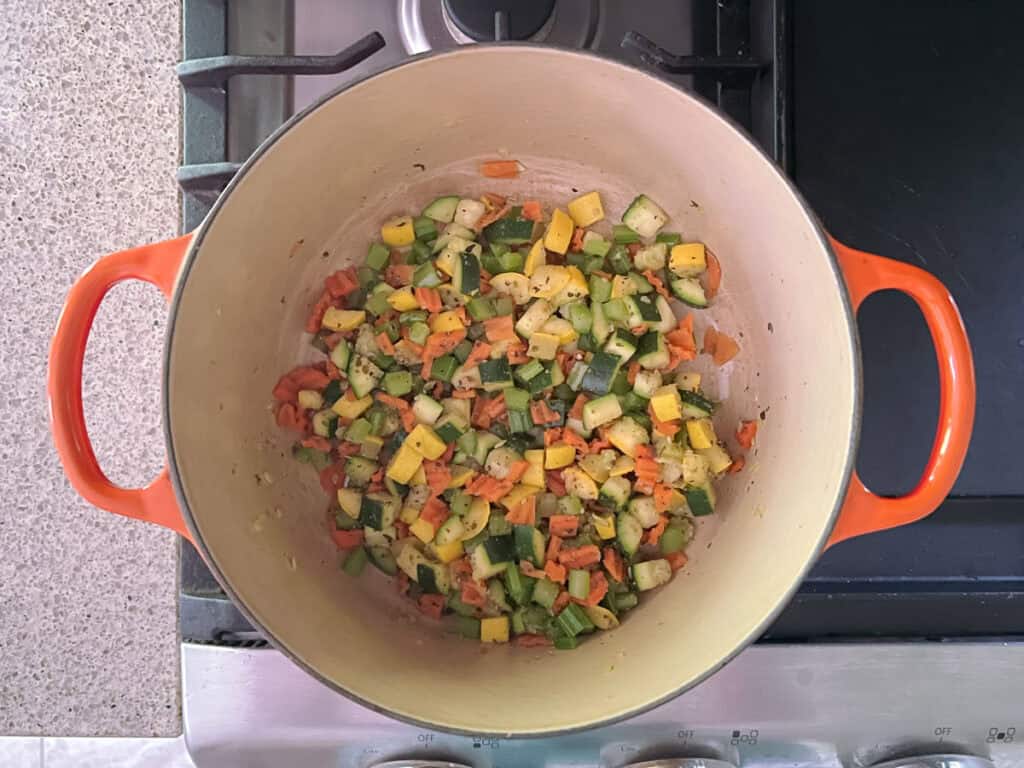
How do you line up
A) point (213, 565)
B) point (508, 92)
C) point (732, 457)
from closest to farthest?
point (213, 565) → point (508, 92) → point (732, 457)

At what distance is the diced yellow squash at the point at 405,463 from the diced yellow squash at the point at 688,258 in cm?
34

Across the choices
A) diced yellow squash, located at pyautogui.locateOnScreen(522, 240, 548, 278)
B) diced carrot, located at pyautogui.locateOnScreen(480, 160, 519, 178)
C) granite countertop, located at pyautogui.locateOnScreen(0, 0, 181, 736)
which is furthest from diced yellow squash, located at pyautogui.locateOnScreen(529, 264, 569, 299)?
granite countertop, located at pyautogui.locateOnScreen(0, 0, 181, 736)

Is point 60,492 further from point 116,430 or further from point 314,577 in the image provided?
point 314,577

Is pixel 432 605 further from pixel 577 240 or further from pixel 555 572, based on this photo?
pixel 577 240

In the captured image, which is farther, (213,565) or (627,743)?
(627,743)

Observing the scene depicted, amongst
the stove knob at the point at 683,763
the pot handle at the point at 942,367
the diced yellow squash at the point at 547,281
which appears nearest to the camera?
the pot handle at the point at 942,367

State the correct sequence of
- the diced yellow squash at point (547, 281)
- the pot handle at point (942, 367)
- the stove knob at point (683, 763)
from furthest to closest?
the diced yellow squash at point (547, 281) < the stove knob at point (683, 763) < the pot handle at point (942, 367)

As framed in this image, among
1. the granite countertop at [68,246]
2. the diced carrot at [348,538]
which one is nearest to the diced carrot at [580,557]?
the diced carrot at [348,538]

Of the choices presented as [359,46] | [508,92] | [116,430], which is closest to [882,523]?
[508,92]

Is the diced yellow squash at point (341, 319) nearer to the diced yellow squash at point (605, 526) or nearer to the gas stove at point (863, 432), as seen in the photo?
the gas stove at point (863, 432)

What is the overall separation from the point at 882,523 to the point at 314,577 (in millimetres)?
529

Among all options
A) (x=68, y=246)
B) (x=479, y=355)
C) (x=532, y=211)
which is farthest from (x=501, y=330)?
(x=68, y=246)

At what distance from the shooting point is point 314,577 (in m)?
0.82

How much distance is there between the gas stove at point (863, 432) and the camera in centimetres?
77
